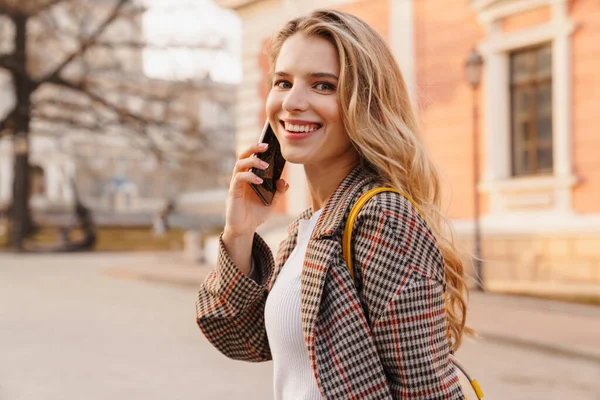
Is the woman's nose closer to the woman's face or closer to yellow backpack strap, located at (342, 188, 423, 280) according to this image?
the woman's face

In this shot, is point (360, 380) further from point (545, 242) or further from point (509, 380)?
point (545, 242)

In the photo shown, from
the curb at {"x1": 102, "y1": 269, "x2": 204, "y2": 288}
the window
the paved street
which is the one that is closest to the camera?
the paved street

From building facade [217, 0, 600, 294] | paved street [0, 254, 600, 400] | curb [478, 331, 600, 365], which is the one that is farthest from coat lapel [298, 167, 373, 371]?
building facade [217, 0, 600, 294]

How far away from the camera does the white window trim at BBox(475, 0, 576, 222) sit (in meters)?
12.0

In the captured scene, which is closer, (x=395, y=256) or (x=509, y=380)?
(x=395, y=256)

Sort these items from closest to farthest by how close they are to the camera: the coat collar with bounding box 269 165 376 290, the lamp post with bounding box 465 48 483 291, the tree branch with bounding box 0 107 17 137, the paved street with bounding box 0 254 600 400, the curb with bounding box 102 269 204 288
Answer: the coat collar with bounding box 269 165 376 290
the paved street with bounding box 0 254 600 400
the lamp post with bounding box 465 48 483 291
the curb with bounding box 102 269 204 288
the tree branch with bounding box 0 107 17 137

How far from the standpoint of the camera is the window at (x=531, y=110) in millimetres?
12562

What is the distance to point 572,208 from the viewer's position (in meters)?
12.0

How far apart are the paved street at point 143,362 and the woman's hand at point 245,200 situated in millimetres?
4152

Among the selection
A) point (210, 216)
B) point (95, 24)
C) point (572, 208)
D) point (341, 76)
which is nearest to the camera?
point (341, 76)

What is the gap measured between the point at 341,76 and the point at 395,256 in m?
0.44

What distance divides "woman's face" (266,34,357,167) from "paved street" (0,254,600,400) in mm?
4442

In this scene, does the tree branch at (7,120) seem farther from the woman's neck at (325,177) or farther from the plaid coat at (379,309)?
the plaid coat at (379,309)

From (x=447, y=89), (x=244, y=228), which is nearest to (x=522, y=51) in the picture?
(x=447, y=89)
